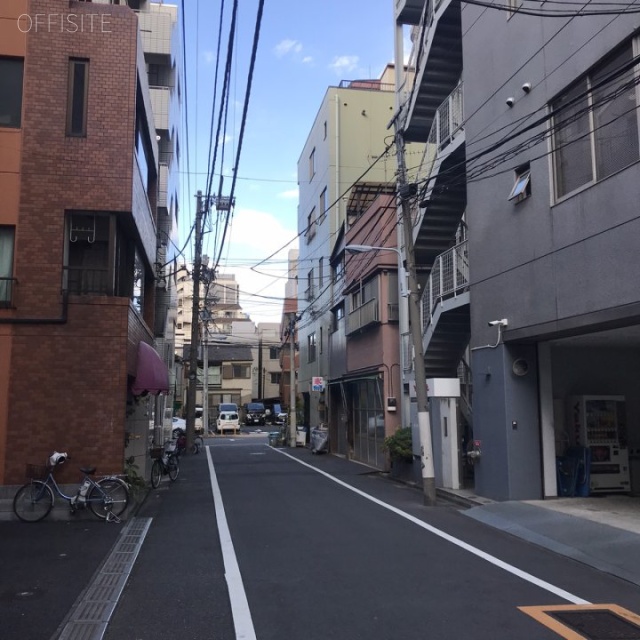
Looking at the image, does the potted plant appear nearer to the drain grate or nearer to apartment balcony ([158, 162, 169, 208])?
the drain grate

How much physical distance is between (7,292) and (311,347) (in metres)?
24.8

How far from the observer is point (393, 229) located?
67.5 ft

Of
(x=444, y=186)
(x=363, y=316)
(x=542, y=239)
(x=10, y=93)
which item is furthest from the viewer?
(x=363, y=316)

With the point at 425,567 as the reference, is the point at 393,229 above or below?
above

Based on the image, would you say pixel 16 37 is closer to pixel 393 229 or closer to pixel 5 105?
pixel 5 105

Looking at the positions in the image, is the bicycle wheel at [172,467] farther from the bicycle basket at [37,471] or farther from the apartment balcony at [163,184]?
the apartment balcony at [163,184]

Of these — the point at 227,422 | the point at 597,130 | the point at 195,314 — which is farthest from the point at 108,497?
the point at 227,422

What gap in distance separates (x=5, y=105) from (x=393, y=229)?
11610 mm

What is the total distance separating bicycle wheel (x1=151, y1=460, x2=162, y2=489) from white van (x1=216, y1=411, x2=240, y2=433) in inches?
1379

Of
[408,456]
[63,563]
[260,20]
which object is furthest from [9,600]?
[408,456]

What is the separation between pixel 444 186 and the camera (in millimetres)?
14555

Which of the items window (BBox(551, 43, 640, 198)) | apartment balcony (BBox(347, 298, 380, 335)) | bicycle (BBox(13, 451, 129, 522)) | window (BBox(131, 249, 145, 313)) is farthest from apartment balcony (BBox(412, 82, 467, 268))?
bicycle (BBox(13, 451, 129, 522))

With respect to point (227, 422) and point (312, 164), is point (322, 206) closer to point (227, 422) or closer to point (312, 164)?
point (312, 164)

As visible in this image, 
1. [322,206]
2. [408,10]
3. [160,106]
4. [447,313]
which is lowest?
[447,313]
